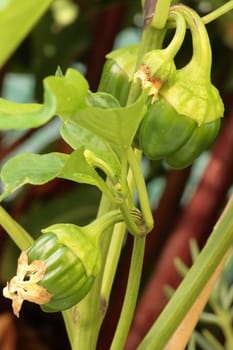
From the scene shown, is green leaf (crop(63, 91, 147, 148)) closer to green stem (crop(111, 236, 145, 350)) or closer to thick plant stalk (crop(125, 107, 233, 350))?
green stem (crop(111, 236, 145, 350))

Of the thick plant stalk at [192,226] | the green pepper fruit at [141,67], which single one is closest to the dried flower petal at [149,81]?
the green pepper fruit at [141,67]

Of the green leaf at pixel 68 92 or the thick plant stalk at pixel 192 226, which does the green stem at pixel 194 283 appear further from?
the thick plant stalk at pixel 192 226

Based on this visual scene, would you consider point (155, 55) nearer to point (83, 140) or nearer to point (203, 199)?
point (83, 140)

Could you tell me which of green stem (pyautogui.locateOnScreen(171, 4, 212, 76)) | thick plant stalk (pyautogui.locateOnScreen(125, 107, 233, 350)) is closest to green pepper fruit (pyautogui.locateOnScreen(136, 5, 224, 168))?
green stem (pyautogui.locateOnScreen(171, 4, 212, 76))

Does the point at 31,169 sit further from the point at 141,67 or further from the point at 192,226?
the point at 192,226

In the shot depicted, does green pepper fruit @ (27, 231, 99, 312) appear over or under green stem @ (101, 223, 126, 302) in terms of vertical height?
over
